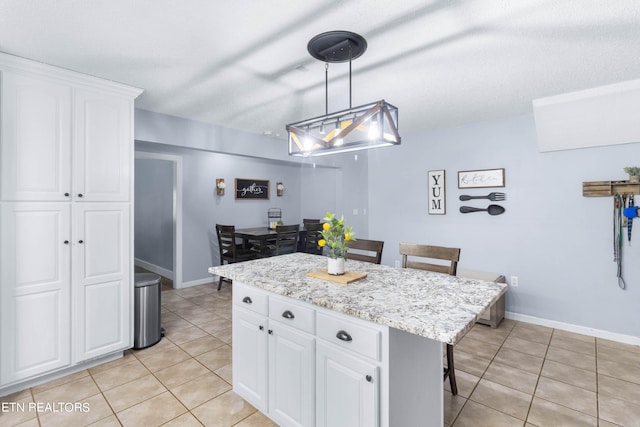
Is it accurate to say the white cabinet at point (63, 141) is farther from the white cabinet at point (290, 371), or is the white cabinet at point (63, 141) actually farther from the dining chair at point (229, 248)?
the dining chair at point (229, 248)

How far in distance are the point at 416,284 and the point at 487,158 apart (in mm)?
A: 2561

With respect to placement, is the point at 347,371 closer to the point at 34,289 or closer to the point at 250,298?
the point at 250,298

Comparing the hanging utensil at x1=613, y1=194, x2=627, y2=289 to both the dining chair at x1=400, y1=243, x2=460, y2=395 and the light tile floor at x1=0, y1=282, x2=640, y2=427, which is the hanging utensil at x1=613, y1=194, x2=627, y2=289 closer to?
the light tile floor at x1=0, y1=282, x2=640, y2=427

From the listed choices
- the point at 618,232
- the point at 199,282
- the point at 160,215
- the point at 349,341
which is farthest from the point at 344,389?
the point at 160,215

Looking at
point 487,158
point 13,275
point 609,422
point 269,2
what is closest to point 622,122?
point 487,158

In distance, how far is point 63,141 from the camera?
2.32 metres

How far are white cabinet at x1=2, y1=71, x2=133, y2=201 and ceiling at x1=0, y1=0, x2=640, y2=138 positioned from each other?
Answer: 21 centimetres

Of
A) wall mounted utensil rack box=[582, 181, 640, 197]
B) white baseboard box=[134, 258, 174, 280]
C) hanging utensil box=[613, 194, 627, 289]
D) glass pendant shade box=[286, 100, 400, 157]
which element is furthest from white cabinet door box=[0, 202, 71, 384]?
hanging utensil box=[613, 194, 627, 289]

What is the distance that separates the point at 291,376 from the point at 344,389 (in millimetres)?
375

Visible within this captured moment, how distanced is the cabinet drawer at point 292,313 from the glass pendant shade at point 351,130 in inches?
37.0

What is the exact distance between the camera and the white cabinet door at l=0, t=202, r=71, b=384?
212cm

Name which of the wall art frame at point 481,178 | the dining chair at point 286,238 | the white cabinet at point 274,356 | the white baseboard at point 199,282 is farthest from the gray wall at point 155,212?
the wall art frame at point 481,178

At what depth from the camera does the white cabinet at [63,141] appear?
2.14 metres

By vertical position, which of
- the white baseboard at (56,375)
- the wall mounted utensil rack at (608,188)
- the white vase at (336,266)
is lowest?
the white baseboard at (56,375)
